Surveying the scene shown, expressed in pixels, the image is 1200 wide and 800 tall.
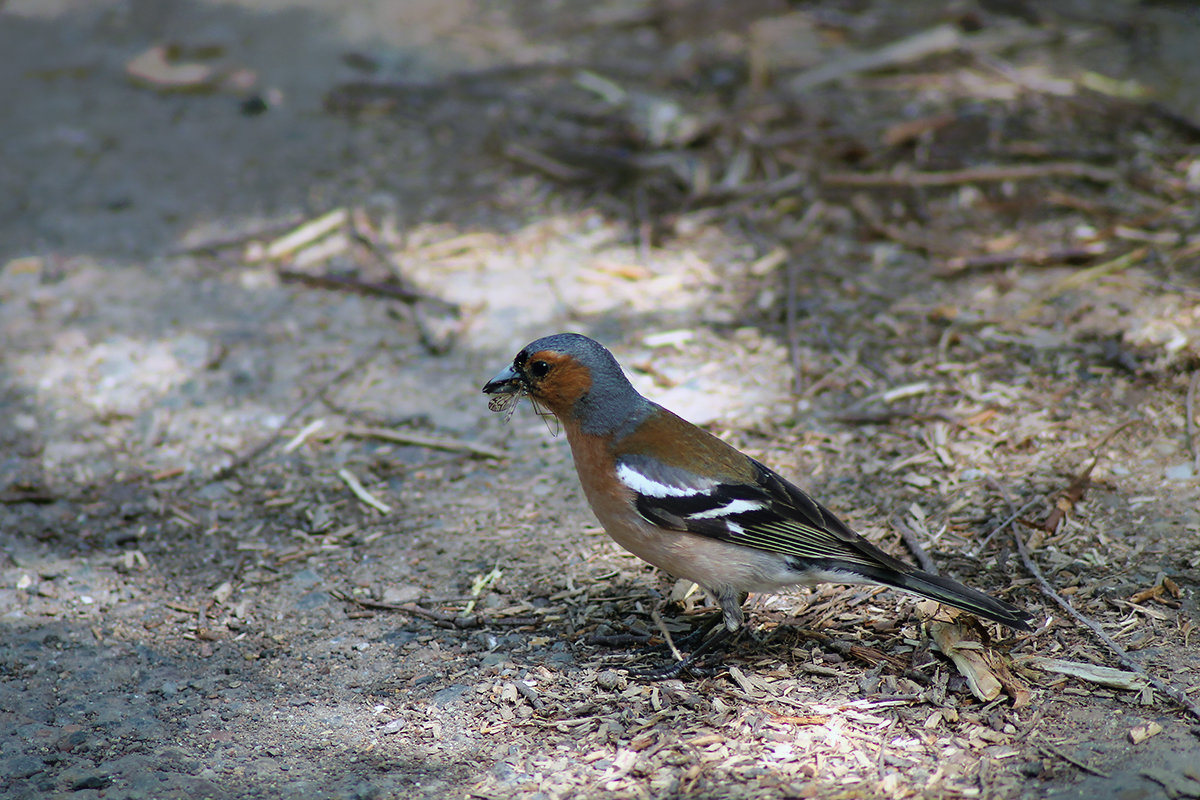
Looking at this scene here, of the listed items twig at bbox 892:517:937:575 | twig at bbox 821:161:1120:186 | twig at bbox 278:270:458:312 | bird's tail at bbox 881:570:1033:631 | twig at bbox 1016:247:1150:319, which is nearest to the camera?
bird's tail at bbox 881:570:1033:631

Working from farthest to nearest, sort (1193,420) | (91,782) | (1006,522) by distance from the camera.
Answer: (1193,420)
(1006,522)
(91,782)

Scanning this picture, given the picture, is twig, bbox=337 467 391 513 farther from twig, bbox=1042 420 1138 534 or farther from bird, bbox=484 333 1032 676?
twig, bbox=1042 420 1138 534

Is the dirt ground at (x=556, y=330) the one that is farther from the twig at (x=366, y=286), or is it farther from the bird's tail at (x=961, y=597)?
the bird's tail at (x=961, y=597)

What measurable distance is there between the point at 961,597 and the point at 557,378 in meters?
1.77

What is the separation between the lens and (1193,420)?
190 inches

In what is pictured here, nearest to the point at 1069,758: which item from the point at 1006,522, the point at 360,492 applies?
the point at 1006,522

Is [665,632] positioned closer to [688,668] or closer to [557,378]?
[688,668]

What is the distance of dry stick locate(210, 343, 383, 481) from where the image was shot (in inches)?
210

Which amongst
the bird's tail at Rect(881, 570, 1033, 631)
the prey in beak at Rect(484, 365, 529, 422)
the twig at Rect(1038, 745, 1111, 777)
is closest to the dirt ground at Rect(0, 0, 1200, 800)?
the twig at Rect(1038, 745, 1111, 777)

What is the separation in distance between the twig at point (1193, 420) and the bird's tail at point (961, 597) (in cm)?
145

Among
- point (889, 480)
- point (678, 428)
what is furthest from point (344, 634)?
point (889, 480)

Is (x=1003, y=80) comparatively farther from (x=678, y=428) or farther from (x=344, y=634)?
(x=344, y=634)

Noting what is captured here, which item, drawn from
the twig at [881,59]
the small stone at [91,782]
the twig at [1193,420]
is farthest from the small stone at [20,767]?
the twig at [881,59]

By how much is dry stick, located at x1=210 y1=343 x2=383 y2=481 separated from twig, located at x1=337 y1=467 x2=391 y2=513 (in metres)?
0.49
